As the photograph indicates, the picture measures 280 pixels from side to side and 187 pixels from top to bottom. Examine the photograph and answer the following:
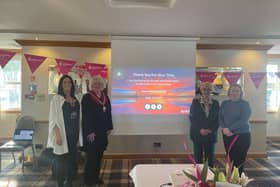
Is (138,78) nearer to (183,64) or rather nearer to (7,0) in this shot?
(183,64)

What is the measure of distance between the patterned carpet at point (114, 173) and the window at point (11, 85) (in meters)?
1.83

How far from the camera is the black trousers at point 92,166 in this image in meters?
3.39

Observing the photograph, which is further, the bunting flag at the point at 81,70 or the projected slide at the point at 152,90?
the bunting flag at the point at 81,70

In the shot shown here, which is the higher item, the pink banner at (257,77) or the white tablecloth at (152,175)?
the pink banner at (257,77)

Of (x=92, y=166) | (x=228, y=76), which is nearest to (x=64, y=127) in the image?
(x=92, y=166)

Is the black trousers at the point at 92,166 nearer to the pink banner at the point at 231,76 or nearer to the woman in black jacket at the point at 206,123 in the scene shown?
the woman in black jacket at the point at 206,123

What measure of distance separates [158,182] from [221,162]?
338cm

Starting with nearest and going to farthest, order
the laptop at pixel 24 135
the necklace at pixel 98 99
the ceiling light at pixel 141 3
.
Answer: the ceiling light at pixel 141 3, the necklace at pixel 98 99, the laptop at pixel 24 135

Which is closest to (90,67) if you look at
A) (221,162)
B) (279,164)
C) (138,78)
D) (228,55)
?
(138,78)

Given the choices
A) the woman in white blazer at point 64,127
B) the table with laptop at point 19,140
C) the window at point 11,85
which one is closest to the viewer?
the woman in white blazer at point 64,127

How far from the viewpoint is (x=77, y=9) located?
112 inches

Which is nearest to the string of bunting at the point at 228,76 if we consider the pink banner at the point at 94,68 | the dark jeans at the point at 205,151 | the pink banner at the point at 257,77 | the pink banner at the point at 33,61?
the pink banner at the point at 257,77

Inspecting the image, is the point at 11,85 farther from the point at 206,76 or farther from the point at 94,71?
the point at 206,76

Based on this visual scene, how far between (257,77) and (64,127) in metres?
3.88
